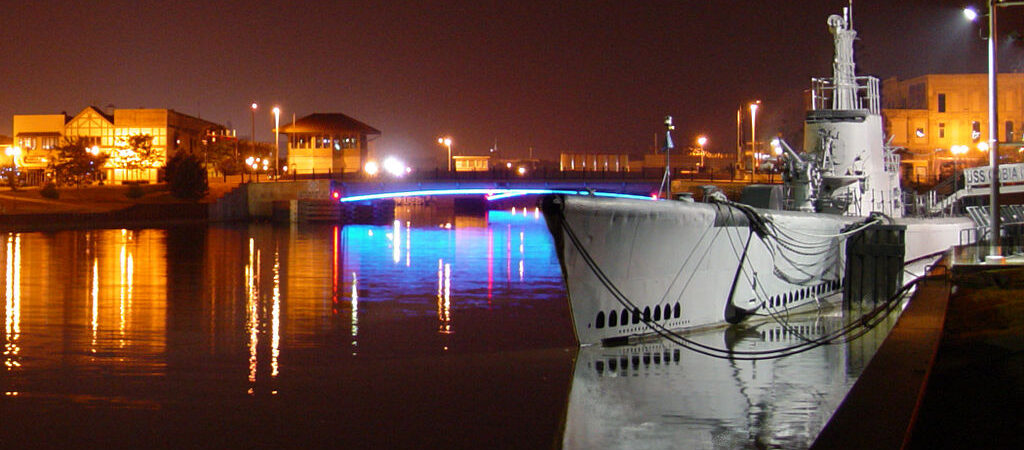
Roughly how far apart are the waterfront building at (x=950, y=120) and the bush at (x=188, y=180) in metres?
60.2

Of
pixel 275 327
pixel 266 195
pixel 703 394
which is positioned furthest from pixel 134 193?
pixel 703 394

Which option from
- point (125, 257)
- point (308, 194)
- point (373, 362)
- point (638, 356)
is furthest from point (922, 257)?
point (308, 194)

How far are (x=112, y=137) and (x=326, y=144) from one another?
76.1 feet

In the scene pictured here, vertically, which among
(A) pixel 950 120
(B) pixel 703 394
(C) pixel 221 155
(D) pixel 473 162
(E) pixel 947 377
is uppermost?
(D) pixel 473 162

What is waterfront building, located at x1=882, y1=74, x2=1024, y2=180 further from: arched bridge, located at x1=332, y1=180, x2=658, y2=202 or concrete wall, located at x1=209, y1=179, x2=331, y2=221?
concrete wall, located at x1=209, y1=179, x2=331, y2=221

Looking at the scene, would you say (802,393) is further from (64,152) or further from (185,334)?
(64,152)

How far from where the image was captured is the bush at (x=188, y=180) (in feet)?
287

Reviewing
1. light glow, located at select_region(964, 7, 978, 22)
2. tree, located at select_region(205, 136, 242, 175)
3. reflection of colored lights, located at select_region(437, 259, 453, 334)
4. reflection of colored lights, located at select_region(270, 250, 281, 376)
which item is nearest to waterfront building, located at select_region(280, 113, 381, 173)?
tree, located at select_region(205, 136, 242, 175)

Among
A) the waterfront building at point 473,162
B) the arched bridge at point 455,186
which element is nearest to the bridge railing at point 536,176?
the arched bridge at point 455,186

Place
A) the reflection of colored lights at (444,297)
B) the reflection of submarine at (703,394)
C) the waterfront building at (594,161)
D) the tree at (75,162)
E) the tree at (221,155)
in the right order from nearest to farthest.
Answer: the reflection of submarine at (703,394), the reflection of colored lights at (444,297), the tree at (75,162), the tree at (221,155), the waterfront building at (594,161)

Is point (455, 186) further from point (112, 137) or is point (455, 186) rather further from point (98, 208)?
point (112, 137)

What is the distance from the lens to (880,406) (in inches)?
405

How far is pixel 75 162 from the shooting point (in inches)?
3939

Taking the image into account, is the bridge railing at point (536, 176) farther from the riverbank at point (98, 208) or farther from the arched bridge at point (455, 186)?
the riverbank at point (98, 208)
